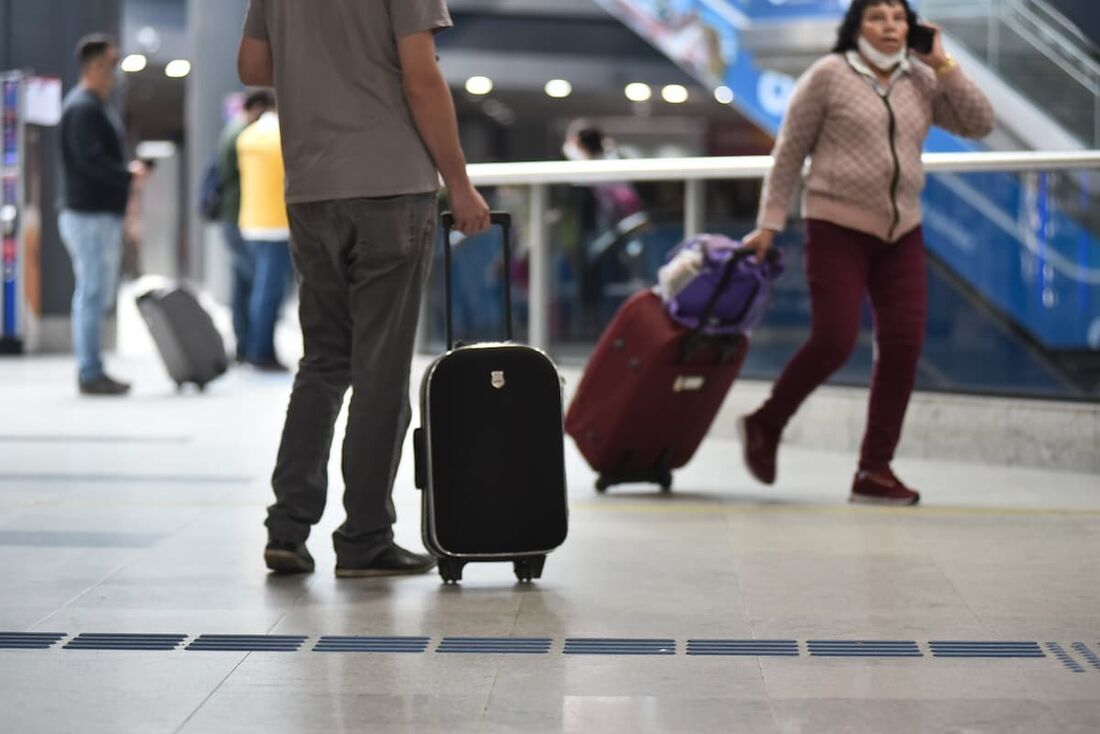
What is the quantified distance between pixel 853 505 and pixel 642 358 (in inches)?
33.0

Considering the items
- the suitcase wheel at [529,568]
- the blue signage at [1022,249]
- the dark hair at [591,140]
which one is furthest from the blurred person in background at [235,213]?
the suitcase wheel at [529,568]

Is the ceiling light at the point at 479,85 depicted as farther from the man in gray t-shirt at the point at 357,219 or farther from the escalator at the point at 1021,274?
the man in gray t-shirt at the point at 357,219

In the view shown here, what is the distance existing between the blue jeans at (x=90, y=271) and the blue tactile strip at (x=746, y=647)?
7.11 metres

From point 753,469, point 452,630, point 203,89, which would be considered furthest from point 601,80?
point 452,630

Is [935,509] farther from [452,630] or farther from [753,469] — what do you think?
[452,630]

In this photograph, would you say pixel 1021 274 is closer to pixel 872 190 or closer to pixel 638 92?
pixel 872 190

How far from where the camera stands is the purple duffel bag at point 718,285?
21.4ft

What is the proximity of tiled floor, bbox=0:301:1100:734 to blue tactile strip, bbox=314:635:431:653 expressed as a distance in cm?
4

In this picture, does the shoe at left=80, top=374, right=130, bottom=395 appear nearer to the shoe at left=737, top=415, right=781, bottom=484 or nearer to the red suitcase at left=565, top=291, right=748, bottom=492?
the red suitcase at left=565, top=291, right=748, bottom=492

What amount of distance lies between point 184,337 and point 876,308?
5.56 meters

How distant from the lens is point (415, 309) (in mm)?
5094

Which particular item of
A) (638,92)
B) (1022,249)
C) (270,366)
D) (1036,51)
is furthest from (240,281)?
(638,92)

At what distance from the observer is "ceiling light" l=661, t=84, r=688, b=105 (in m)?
32.9

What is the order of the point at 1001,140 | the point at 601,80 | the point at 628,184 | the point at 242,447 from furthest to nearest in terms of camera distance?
the point at 601,80 → the point at 1001,140 → the point at 628,184 → the point at 242,447
